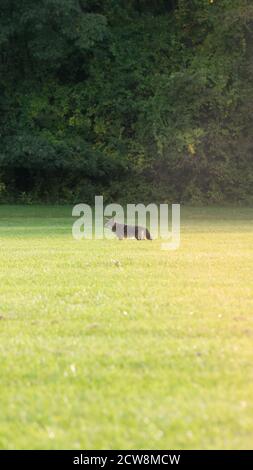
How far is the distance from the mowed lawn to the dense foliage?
15.9 m

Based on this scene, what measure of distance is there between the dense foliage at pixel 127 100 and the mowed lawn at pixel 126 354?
Answer: 626 inches

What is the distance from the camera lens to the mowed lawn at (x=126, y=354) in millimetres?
3510

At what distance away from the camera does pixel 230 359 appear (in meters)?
4.58

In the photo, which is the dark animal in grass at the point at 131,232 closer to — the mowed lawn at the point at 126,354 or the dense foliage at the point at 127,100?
the mowed lawn at the point at 126,354

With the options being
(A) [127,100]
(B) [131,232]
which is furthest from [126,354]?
(A) [127,100]

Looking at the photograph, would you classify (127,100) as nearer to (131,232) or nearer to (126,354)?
(131,232)

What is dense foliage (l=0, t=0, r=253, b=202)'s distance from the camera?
81.7 ft

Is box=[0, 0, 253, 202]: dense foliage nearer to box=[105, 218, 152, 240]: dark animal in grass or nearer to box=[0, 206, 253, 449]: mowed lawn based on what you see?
box=[105, 218, 152, 240]: dark animal in grass

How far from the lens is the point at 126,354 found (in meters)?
4.78

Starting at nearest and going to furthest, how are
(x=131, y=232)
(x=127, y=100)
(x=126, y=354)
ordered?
(x=126, y=354), (x=131, y=232), (x=127, y=100)

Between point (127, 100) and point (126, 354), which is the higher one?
point (127, 100)

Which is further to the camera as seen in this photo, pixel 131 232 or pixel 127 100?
pixel 127 100

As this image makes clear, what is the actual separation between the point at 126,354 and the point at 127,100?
73.2ft

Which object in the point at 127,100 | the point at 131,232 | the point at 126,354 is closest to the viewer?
the point at 126,354
